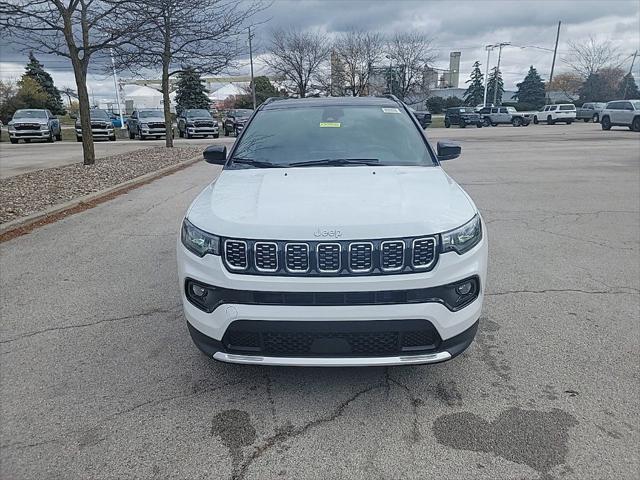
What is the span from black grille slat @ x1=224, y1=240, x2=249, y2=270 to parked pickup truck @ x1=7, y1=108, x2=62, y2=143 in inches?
1129

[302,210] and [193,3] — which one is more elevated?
[193,3]

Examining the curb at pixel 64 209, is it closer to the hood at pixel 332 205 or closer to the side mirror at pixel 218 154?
the side mirror at pixel 218 154

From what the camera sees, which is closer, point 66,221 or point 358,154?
point 358,154

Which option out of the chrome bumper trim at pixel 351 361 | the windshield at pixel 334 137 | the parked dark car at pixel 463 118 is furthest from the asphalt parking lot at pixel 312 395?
the parked dark car at pixel 463 118

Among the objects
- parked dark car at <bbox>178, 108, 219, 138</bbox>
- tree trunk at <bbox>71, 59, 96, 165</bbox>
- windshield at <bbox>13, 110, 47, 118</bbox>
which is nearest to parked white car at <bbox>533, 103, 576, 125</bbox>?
parked dark car at <bbox>178, 108, 219, 138</bbox>

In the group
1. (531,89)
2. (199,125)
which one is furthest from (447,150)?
(531,89)

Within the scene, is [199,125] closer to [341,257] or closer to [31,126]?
[31,126]

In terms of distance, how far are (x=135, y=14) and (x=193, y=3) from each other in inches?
50.9

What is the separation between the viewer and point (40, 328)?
3.85 meters

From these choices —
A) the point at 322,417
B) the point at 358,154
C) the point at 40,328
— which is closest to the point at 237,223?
the point at 322,417

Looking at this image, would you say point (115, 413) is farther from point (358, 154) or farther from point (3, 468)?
point (358, 154)

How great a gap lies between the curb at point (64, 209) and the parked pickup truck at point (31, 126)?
60.4 feet

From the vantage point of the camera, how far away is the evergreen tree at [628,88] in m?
66.2

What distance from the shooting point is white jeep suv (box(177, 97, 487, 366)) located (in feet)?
8.20
